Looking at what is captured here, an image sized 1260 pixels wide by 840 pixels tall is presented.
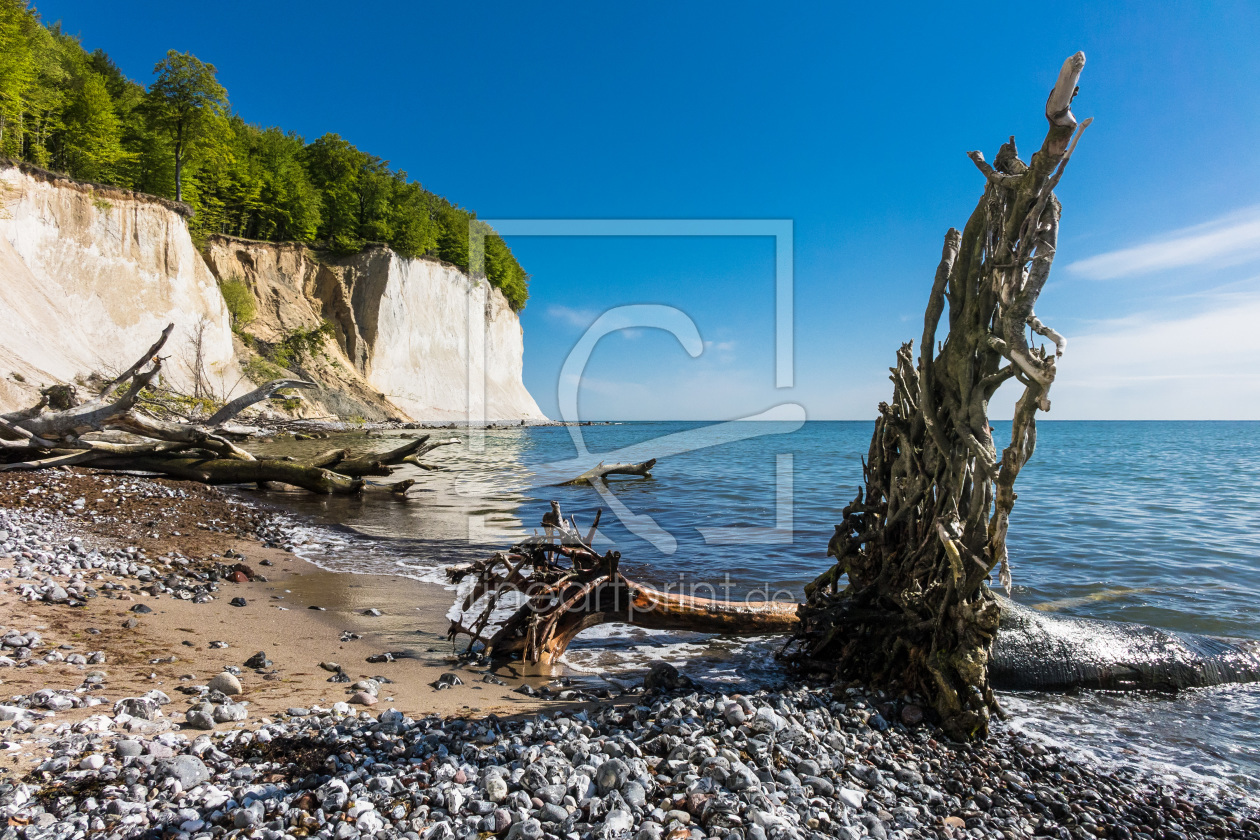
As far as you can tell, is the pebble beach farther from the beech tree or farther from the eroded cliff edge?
the beech tree

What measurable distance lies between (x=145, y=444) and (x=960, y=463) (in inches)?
619

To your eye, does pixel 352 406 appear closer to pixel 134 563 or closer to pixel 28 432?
pixel 28 432

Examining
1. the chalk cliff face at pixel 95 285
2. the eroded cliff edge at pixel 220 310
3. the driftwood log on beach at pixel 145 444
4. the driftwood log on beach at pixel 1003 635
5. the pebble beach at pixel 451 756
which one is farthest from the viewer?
the eroded cliff edge at pixel 220 310

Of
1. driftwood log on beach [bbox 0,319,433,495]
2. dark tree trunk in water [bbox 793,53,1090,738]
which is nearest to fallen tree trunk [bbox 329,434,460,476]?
driftwood log on beach [bbox 0,319,433,495]

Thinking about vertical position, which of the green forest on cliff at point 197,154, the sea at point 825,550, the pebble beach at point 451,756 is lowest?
the sea at point 825,550

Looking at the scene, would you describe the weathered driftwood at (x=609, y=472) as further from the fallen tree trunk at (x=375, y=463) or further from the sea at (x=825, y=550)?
the fallen tree trunk at (x=375, y=463)

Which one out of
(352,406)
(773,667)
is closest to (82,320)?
(352,406)

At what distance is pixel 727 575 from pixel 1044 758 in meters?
5.36

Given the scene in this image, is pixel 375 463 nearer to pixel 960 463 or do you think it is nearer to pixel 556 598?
pixel 556 598

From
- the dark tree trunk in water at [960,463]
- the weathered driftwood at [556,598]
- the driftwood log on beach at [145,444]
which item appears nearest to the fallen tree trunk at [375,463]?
the driftwood log on beach at [145,444]

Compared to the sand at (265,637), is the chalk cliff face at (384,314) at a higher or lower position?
higher

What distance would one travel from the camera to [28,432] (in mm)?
11219

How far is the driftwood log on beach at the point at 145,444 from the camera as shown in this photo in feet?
36.9

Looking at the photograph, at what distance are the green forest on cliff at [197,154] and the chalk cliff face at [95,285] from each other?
13.6 feet
